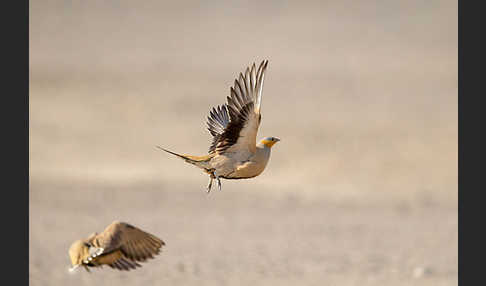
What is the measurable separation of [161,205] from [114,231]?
23.4m

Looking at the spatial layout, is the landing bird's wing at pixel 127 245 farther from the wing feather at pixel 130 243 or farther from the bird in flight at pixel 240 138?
the bird in flight at pixel 240 138

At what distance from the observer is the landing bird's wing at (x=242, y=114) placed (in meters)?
8.12

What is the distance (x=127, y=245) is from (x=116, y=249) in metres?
0.11

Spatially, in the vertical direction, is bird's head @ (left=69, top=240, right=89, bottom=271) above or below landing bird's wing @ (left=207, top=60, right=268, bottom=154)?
below

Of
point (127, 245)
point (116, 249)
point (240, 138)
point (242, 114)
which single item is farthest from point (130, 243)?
point (242, 114)

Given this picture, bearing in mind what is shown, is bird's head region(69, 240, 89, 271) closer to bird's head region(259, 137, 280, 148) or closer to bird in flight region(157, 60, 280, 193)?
bird in flight region(157, 60, 280, 193)

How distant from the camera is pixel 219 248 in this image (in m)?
27.8

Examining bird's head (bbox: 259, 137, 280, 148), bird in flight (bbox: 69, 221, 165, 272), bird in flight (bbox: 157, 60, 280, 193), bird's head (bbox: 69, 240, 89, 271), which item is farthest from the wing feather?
bird's head (bbox: 259, 137, 280, 148)

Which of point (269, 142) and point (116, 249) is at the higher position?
point (269, 142)

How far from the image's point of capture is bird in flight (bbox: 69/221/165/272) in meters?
8.37

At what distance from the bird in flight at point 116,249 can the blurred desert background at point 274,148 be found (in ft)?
52.8

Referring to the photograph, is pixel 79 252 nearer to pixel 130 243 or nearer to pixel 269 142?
pixel 130 243

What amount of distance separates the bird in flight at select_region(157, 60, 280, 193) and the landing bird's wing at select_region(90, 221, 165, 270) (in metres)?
0.90

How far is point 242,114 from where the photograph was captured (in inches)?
322
